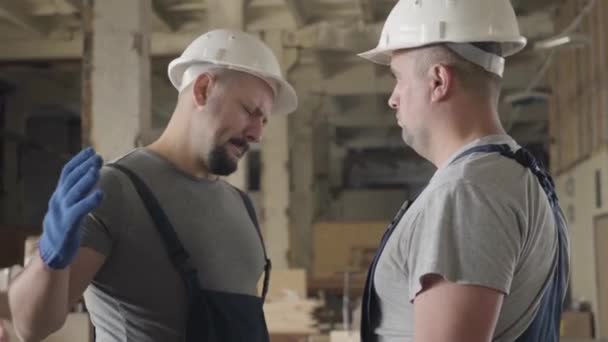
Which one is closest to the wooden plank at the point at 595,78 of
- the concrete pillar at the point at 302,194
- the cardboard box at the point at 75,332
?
the concrete pillar at the point at 302,194

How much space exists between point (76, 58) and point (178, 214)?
29.3 ft

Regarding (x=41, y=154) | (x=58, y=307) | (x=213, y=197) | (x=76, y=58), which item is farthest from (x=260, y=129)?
(x=41, y=154)

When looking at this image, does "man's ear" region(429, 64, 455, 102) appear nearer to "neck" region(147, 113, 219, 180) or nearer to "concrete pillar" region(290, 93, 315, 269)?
"neck" region(147, 113, 219, 180)

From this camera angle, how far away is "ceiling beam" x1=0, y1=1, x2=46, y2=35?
10.1 meters

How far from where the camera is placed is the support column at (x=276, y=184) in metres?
10.9

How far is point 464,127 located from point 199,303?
3.67 ft

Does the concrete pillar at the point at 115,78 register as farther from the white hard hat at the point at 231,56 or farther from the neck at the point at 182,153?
the neck at the point at 182,153

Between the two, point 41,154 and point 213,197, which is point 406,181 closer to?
point 41,154

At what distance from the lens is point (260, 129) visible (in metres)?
3.12

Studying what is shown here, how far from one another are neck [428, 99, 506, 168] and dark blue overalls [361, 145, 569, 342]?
0.19ft

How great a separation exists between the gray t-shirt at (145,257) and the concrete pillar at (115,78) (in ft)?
9.83

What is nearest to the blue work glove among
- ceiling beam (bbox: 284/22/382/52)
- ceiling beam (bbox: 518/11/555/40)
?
ceiling beam (bbox: 284/22/382/52)

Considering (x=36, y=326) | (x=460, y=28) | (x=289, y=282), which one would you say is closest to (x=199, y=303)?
(x=36, y=326)

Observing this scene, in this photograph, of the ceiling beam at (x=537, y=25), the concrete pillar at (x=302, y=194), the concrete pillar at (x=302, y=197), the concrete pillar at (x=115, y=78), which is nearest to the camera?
the concrete pillar at (x=115, y=78)
